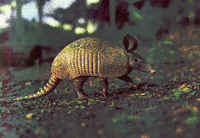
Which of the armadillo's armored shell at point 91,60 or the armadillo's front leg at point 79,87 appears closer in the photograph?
the armadillo's armored shell at point 91,60

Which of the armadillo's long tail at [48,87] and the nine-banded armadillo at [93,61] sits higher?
the nine-banded armadillo at [93,61]

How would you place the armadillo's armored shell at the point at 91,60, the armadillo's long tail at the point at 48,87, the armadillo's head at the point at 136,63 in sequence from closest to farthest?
the armadillo's armored shell at the point at 91,60 → the armadillo's head at the point at 136,63 → the armadillo's long tail at the point at 48,87

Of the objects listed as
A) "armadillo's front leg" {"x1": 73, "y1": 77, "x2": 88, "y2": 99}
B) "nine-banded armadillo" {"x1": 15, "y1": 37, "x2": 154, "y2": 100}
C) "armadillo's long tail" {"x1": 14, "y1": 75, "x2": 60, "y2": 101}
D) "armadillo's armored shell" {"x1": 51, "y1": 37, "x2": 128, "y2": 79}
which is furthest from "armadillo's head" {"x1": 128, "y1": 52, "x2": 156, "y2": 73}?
"armadillo's long tail" {"x1": 14, "y1": 75, "x2": 60, "y2": 101}

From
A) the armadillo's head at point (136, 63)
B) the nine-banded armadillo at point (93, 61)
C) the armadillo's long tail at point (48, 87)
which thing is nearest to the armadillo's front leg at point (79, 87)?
the nine-banded armadillo at point (93, 61)

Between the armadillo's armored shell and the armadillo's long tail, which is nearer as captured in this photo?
the armadillo's armored shell

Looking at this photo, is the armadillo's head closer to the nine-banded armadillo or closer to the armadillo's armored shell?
the nine-banded armadillo

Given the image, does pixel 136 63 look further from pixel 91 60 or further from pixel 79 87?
pixel 79 87

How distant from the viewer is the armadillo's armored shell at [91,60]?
4.56 metres

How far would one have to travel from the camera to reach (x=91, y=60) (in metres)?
4.55

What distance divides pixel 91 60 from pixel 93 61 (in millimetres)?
39

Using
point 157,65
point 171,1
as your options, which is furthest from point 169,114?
point 171,1

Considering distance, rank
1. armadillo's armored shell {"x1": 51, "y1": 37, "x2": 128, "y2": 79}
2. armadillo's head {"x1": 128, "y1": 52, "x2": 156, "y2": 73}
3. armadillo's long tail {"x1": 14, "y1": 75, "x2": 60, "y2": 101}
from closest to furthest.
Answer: armadillo's armored shell {"x1": 51, "y1": 37, "x2": 128, "y2": 79}
armadillo's head {"x1": 128, "y1": 52, "x2": 156, "y2": 73}
armadillo's long tail {"x1": 14, "y1": 75, "x2": 60, "y2": 101}

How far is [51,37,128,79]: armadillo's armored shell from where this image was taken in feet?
15.0

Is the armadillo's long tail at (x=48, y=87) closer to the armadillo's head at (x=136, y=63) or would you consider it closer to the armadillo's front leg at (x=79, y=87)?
the armadillo's front leg at (x=79, y=87)
